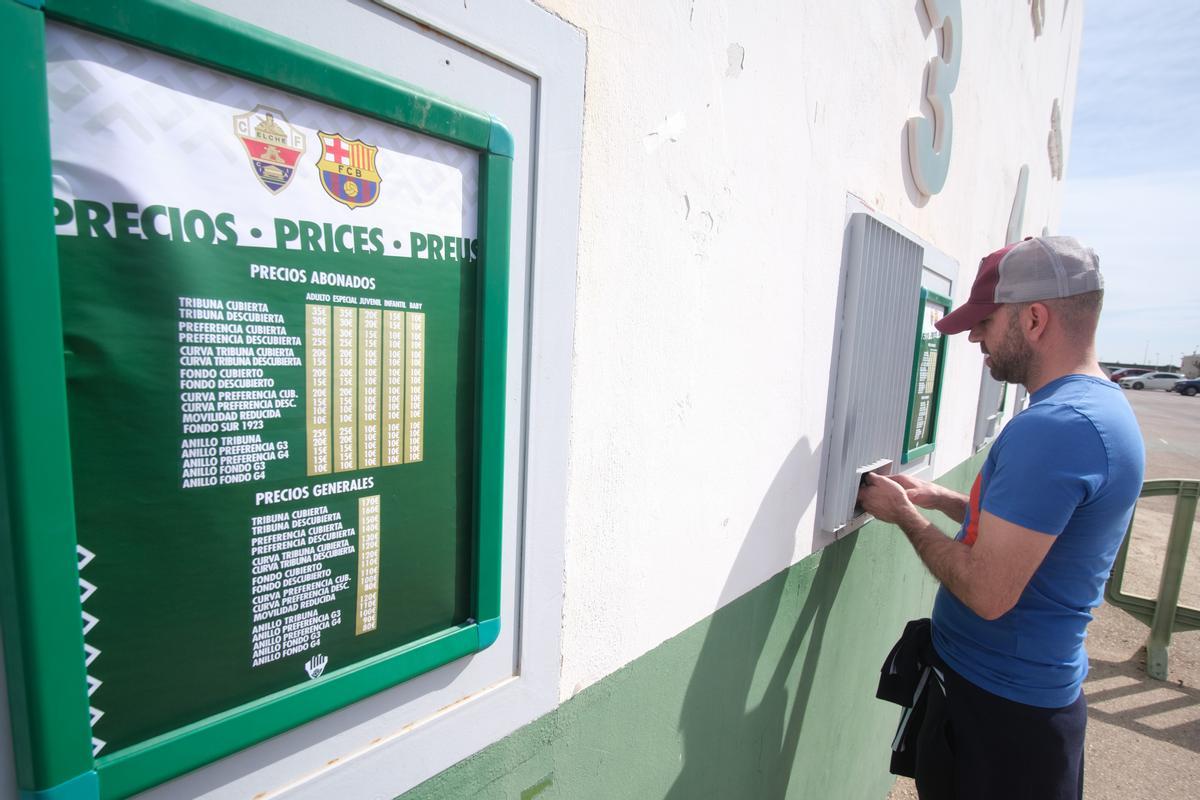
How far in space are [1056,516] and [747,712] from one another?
3.26 ft

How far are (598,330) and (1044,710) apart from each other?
1759 millimetres

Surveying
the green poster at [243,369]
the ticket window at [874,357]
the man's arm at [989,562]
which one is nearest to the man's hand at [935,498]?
the ticket window at [874,357]

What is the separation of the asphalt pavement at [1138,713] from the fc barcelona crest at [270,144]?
4.40 meters

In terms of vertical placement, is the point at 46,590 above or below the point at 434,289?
below

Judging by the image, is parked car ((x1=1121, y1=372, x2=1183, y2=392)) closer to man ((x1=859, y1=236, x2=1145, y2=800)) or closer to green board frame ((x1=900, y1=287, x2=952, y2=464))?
green board frame ((x1=900, y1=287, x2=952, y2=464))

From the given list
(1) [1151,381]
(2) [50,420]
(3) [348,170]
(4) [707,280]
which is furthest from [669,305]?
(1) [1151,381]

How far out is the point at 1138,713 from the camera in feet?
15.0

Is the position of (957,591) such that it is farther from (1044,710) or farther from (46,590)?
(46,590)

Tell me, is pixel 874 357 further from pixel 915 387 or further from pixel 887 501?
pixel 915 387

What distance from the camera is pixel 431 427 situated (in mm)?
877

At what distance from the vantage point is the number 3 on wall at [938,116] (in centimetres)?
248

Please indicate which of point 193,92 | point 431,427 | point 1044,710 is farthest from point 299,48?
point 1044,710

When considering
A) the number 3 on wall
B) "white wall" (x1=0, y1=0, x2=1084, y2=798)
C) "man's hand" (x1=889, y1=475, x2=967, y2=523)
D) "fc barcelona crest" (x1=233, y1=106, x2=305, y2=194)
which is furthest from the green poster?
the number 3 on wall

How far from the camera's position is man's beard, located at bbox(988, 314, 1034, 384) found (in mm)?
1941
